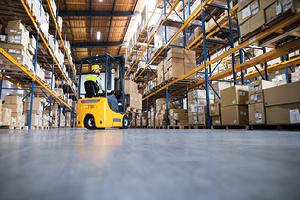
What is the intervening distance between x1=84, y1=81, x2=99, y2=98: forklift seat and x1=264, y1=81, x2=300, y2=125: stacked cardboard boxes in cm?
414

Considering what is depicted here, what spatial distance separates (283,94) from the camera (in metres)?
3.57

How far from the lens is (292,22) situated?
313 cm

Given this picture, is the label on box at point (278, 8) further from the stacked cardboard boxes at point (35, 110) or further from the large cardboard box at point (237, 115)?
the stacked cardboard boxes at point (35, 110)

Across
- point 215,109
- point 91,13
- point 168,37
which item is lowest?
point 215,109

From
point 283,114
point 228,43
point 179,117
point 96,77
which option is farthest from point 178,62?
point 283,114

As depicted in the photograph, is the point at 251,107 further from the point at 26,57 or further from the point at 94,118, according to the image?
the point at 26,57

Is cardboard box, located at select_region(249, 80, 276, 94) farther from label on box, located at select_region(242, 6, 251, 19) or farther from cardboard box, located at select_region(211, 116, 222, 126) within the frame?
label on box, located at select_region(242, 6, 251, 19)

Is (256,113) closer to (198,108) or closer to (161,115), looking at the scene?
(198,108)

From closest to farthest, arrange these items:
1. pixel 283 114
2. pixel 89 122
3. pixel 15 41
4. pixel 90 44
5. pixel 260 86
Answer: pixel 283 114, pixel 260 86, pixel 15 41, pixel 89 122, pixel 90 44

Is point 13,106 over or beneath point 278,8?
beneath

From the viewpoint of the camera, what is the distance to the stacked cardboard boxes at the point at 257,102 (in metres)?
3.98

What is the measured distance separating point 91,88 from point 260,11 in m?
4.26

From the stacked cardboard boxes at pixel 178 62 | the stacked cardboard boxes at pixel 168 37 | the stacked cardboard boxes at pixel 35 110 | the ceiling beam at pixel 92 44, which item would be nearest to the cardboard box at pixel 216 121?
the stacked cardboard boxes at pixel 178 62

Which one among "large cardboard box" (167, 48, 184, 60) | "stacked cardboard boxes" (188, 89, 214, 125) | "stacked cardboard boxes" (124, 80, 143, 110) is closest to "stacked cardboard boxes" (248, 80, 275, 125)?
"stacked cardboard boxes" (188, 89, 214, 125)
